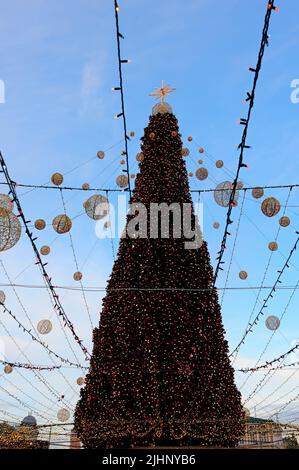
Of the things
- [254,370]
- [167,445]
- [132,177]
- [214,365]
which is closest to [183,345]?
[214,365]

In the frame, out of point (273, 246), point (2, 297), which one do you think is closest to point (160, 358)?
point (273, 246)

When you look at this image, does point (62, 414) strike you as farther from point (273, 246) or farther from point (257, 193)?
point (257, 193)

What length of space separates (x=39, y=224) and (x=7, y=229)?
240cm

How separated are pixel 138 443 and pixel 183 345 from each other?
8.01 ft

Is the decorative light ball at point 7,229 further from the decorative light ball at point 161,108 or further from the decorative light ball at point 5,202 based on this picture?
the decorative light ball at point 161,108

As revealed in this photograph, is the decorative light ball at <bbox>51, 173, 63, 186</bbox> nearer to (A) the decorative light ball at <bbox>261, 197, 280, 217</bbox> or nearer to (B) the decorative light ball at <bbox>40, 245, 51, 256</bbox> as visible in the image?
(B) the decorative light ball at <bbox>40, 245, 51, 256</bbox>

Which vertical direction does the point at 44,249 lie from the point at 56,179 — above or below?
below

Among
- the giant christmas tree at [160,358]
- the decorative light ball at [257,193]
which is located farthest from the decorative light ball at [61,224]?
the decorative light ball at [257,193]

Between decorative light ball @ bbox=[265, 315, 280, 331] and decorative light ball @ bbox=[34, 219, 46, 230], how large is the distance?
6099mm

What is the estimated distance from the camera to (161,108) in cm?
1284

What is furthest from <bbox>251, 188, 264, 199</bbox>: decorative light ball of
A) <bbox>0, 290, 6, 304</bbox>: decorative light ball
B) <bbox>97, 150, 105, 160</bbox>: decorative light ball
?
<bbox>0, 290, 6, 304</bbox>: decorative light ball
